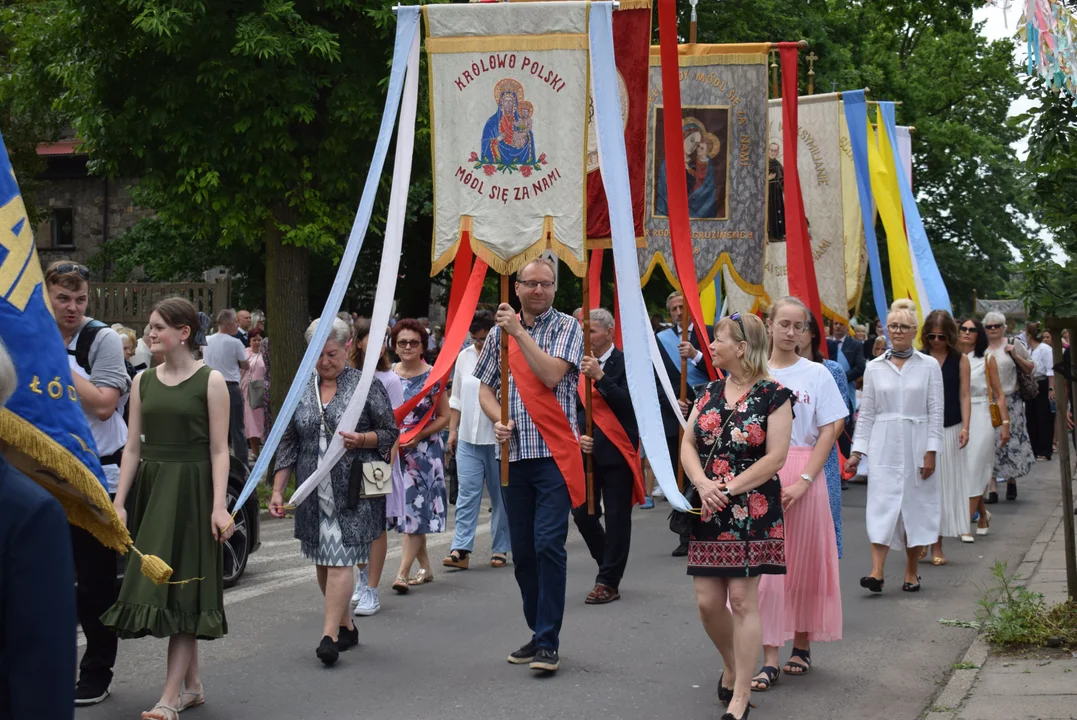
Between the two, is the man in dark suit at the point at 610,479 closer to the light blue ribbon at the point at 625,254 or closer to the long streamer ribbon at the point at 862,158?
the light blue ribbon at the point at 625,254

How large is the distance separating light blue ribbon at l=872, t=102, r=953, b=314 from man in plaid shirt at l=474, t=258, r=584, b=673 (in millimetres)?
6987

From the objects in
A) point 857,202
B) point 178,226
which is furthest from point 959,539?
point 178,226

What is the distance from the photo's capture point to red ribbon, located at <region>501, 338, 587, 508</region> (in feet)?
22.8

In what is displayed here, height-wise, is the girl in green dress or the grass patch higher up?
the girl in green dress

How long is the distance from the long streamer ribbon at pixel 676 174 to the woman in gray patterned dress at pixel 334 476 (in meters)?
1.88

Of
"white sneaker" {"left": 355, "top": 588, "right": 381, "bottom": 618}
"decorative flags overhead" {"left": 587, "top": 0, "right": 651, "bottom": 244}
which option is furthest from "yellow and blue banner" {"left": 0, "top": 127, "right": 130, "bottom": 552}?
"decorative flags overhead" {"left": 587, "top": 0, "right": 651, "bottom": 244}

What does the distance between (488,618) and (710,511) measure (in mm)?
2838

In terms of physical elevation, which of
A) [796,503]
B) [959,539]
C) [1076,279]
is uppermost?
[1076,279]

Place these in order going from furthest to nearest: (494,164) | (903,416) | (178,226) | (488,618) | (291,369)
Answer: (178,226) < (291,369) < (903,416) < (488,618) < (494,164)

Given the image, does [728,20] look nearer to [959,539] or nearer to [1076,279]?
[959,539]

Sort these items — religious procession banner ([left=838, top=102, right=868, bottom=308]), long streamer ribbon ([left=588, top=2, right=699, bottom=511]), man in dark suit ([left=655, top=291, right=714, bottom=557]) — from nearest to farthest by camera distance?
long streamer ribbon ([left=588, top=2, right=699, bottom=511]), man in dark suit ([left=655, top=291, right=714, bottom=557]), religious procession banner ([left=838, top=102, right=868, bottom=308])

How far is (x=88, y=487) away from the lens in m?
3.66

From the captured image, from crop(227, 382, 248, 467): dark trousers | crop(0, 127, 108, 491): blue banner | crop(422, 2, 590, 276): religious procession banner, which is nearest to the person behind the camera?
crop(0, 127, 108, 491): blue banner

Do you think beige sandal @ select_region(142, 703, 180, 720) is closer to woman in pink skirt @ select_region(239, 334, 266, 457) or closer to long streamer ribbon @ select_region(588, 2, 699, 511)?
long streamer ribbon @ select_region(588, 2, 699, 511)
